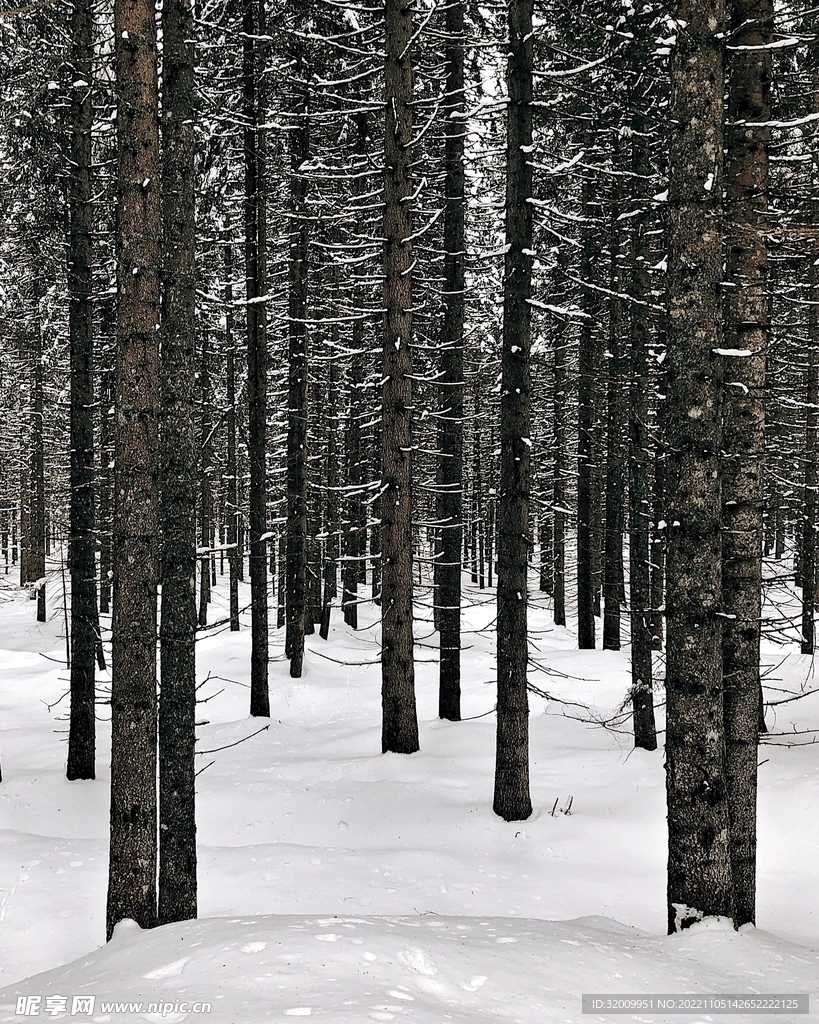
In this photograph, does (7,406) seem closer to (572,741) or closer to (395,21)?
(395,21)

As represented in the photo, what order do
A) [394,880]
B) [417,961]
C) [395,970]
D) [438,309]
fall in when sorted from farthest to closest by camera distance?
1. [438,309]
2. [394,880]
3. [417,961]
4. [395,970]

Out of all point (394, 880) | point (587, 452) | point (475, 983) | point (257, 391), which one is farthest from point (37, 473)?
point (475, 983)

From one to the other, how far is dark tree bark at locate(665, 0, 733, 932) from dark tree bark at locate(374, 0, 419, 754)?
581 cm

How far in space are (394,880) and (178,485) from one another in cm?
483

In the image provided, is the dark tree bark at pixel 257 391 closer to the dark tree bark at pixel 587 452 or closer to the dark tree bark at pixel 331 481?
the dark tree bark at pixel 331 481

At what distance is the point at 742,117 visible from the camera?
689 cm

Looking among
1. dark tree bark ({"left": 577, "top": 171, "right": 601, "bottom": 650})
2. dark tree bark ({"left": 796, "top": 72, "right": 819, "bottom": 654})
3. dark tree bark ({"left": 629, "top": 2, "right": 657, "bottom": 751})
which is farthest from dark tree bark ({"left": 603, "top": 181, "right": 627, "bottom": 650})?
dark tree bark ({"left": 796, "top": 72, "right": 819, "bottom": 654})

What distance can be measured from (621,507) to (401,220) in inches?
367

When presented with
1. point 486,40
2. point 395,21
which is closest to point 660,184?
point 395,21

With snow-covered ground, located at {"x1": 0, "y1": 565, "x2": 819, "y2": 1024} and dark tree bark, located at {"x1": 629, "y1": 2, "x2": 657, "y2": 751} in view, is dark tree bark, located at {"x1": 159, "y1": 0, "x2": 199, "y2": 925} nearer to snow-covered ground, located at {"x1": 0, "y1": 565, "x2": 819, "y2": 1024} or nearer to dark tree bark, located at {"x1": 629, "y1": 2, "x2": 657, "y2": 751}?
snow-covered ground, located at {"x1": 0, "y1": 565, "x2": 819, "y2": 1024}

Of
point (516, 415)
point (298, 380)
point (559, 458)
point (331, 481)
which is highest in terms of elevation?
point (298, 380)

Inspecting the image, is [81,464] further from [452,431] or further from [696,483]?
[696,483]

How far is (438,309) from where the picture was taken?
540 inches

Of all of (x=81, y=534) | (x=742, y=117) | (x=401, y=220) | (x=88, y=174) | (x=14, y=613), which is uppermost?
(x=88, y=174)
